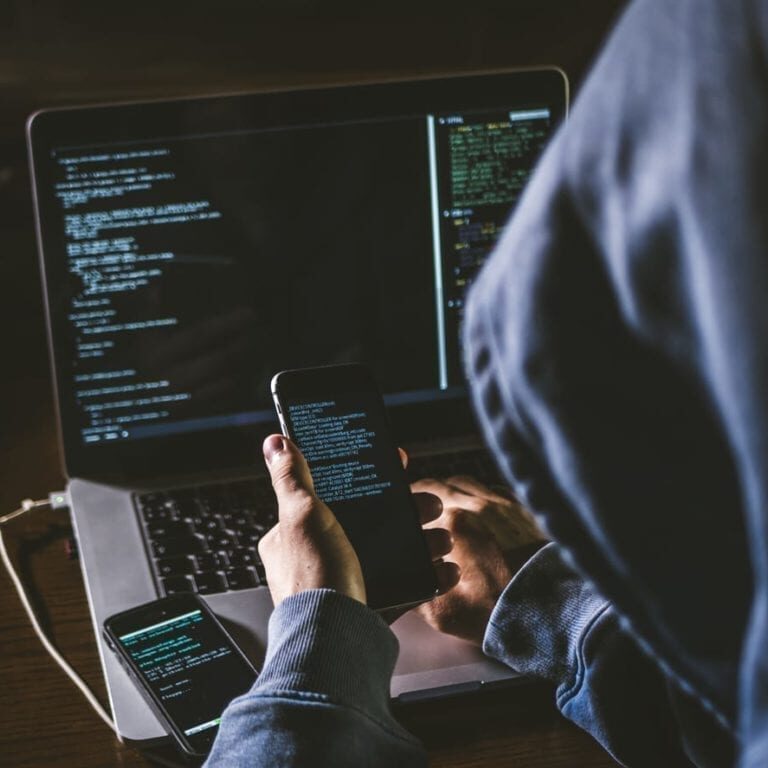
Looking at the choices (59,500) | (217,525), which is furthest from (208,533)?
(59,500)

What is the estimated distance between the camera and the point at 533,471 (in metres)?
0.33

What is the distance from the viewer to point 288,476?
2.20 feet

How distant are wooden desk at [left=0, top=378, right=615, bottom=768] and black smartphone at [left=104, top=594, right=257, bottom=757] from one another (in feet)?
0.13

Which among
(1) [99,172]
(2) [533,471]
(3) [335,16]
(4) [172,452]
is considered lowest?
(4) [172,452]

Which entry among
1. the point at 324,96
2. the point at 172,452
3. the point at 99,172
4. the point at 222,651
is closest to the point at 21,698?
the point at 222,651

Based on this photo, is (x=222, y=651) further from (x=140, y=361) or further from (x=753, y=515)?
(x=753, y=515)

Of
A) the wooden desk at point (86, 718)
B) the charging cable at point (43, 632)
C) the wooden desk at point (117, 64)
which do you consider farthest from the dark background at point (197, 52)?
the wooden desk at point (86, 718)

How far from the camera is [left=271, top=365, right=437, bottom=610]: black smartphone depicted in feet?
2.38

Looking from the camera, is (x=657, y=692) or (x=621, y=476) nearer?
(x=621, y=476)

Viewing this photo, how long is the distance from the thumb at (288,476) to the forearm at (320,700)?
104mm

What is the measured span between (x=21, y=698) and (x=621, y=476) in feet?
1.79

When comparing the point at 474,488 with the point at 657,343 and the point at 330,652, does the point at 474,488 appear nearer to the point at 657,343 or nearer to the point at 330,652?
the point at 330,652

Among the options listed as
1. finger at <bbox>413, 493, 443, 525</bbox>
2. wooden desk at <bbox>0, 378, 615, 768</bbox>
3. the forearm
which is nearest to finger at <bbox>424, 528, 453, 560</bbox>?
finger at <bbox>413, 493, 443, 525</bbox>

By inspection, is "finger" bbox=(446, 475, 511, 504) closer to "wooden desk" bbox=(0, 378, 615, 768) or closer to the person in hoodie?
"wooden desk" bbox=(0, 378, 615, 768)
